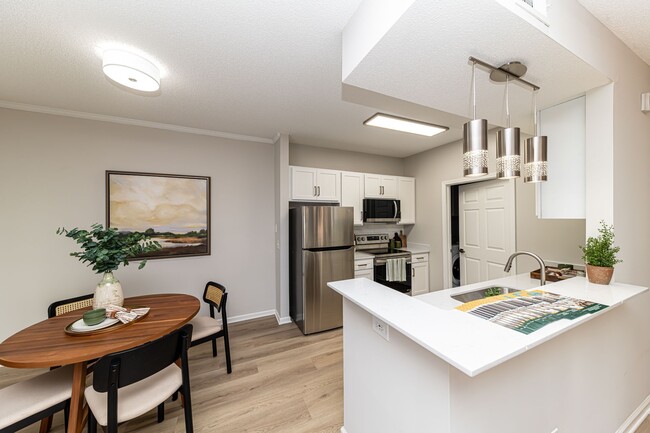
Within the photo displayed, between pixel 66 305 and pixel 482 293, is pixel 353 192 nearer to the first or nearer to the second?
pixel 482 293

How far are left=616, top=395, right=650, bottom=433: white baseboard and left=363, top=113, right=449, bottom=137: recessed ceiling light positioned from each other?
113 inches

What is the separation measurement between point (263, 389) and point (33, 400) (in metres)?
1.41

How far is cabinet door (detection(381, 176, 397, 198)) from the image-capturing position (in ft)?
13.6

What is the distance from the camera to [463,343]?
84 cm

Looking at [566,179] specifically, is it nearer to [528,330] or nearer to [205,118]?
[528,330]

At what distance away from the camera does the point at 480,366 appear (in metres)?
0.70

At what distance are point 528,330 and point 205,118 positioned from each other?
10.9 feet

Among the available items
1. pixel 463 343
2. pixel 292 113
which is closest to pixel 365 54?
pixel 463 343

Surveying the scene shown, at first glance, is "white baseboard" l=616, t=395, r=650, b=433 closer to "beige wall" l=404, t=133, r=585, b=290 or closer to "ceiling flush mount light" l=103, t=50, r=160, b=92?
"beige wall" l=404, t=133, r=585, b=290

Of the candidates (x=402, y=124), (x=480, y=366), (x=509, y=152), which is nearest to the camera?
(x=480, y=366)

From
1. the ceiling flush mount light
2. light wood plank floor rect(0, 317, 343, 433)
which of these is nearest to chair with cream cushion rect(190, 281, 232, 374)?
light wood plank floor rect(0, 317, 343, 433)

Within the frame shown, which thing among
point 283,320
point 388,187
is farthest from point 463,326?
point 388,187

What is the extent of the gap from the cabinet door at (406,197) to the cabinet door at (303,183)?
168cm

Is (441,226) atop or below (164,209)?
below
